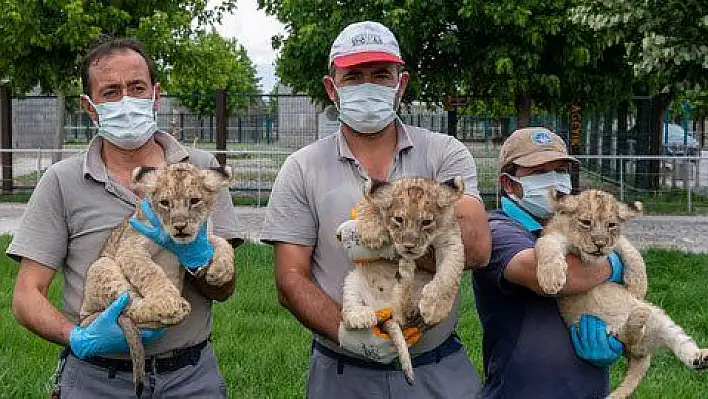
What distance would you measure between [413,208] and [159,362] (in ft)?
4.87

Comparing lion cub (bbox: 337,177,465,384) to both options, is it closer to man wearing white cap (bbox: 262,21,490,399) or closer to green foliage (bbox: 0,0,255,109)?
man wearing white cap (bbox: 262,21,490,399)

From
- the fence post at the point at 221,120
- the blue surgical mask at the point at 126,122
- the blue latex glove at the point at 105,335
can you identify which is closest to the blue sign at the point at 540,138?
the blue surgical mask at the point at 126,122

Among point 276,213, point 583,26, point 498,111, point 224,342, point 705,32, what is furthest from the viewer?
point 498,111

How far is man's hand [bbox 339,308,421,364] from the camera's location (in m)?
4.05

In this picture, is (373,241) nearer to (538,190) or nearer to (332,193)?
(332,193)

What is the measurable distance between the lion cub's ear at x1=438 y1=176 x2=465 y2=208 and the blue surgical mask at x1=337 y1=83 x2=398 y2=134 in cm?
63

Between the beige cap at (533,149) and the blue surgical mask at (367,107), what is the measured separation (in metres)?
0.74

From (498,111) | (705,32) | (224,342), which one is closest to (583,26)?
(705,32)

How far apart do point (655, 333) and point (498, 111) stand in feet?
61.6

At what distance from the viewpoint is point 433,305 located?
3984 mm

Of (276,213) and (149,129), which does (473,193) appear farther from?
(149,129)

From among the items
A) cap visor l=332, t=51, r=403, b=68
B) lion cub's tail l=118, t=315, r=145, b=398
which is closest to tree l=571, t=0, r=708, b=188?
cap visor l=332, t=51, r=403, b=68

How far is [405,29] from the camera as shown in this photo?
1742cm

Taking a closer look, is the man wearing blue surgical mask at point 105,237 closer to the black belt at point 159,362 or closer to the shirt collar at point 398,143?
the black belt at point 159,362
